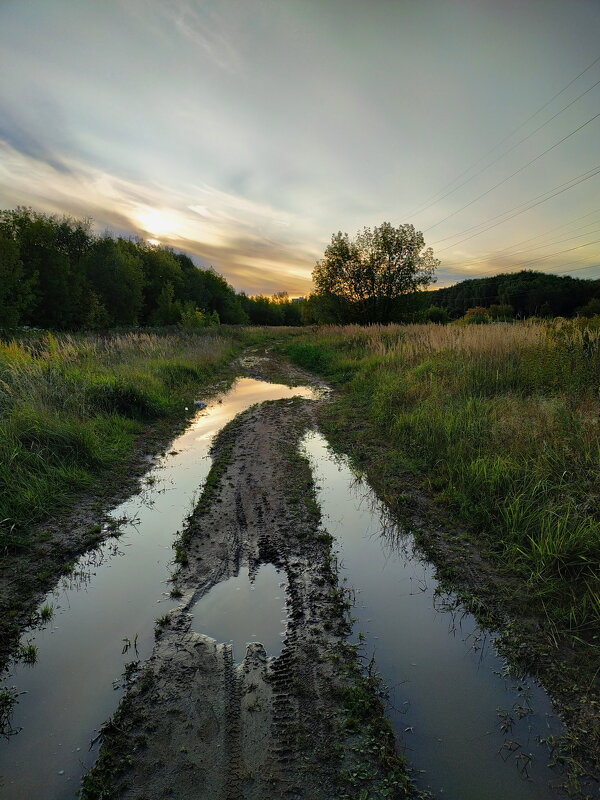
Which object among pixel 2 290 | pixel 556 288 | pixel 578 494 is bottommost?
pixel 578 494

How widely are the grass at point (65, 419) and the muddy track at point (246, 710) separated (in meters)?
2.01

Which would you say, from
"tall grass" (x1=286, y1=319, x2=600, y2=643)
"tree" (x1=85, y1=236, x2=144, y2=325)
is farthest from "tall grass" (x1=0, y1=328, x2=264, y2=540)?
"tree" (x1=85, y1=236, x2=144, y2=325)

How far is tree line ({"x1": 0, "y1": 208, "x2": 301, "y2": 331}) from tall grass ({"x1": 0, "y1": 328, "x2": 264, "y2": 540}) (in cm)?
2028

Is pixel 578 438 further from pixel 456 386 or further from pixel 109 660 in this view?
pixel 109 660

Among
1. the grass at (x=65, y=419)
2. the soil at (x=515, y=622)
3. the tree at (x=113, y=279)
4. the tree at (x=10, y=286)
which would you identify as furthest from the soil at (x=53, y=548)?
the tree at (x=113, y=279)

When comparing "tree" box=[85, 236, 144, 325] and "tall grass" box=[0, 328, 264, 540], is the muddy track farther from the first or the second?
"tree" box=[85, 236, 144, 325]

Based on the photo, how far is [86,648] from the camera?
8.34ft

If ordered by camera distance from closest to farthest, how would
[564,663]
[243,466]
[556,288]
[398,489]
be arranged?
[564,663], [398,489], [243,466], [556,288]

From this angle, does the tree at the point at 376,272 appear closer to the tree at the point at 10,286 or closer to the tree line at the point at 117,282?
the tree line at the point at 117,282

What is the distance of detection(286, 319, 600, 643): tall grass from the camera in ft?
10.3

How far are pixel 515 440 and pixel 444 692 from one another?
333cm

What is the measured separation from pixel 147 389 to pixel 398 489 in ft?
20.2

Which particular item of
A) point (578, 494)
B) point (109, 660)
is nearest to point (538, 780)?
Answer: point (109, 660)

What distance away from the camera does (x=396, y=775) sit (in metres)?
1.77
